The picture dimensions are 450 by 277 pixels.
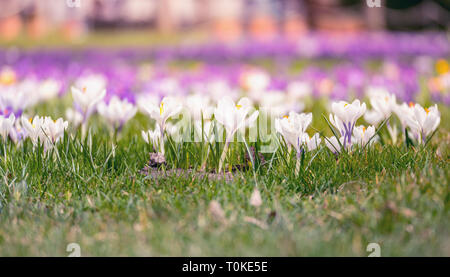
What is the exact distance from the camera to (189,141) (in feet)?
9.22

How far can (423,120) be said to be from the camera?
2.71m

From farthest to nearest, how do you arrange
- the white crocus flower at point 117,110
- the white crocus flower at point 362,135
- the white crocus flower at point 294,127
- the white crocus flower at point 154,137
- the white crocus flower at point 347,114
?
1. the white crocus flower at point 117,110
2. the white crocus flower at point 154,137
3. the white crocus flower at point 362,135
4. the white crocus flower at point 347,114
5. the white crocus flower at point 294,127

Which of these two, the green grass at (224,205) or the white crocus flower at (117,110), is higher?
the white crocus flower at (117,110)

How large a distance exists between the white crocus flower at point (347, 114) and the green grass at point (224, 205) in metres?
0.14

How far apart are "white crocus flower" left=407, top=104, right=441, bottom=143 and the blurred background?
54.0 ft

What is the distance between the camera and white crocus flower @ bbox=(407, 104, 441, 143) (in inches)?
106

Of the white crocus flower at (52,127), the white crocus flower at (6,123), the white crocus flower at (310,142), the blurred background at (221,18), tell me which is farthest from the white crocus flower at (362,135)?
the blurred background at (221,18)

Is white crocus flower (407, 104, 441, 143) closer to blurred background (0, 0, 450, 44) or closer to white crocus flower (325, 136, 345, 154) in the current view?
white crocus flower (325, 136, 345, 154)

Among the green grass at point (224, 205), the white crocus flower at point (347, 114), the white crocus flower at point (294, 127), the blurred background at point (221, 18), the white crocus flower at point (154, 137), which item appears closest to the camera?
the green grass at point (224, 205)

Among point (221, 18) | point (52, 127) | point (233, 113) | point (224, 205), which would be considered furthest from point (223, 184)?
point (221, 18)

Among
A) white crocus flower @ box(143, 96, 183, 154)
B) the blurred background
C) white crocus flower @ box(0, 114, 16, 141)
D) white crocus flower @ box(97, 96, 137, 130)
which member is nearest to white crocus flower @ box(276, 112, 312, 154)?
white crocus flower @ box(143, 96, 183, 154)

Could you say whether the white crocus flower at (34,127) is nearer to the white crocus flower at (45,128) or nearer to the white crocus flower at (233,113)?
the white crocus flower at (45,128)

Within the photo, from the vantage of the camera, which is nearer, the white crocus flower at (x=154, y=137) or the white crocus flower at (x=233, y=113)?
the white crocus flower at (x=233, y=113)

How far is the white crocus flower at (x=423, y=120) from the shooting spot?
106 inches
